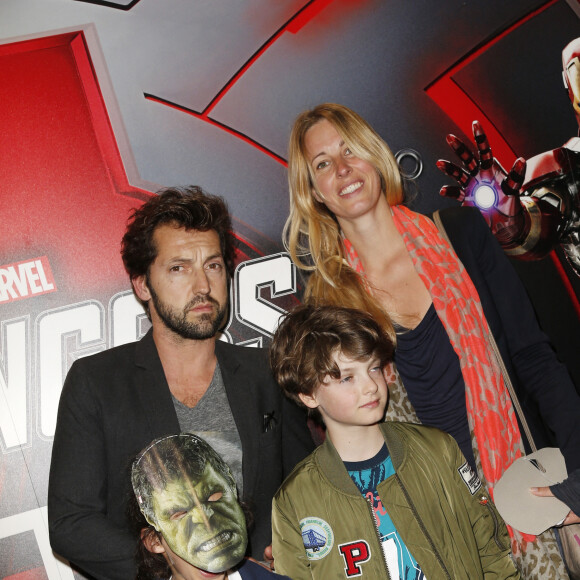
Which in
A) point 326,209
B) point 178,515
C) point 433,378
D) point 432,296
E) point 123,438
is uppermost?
point 326,209

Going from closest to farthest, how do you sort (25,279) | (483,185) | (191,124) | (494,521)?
(494,521) < (25,279) < (191,124) < (483,185)

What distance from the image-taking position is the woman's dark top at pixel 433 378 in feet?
7.89

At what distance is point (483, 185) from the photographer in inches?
124

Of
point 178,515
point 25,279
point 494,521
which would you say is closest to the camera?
point 178,515

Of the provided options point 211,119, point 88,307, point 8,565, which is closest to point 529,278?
point 211,119

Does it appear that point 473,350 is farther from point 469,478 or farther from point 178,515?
point 178,515

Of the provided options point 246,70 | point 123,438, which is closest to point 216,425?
point 123,438

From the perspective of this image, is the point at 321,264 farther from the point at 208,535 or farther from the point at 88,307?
the point at 208,535

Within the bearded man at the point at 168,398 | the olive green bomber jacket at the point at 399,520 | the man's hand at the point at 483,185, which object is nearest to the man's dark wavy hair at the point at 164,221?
the bearded man at the point at 168,398

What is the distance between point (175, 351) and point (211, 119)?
3.33 ft

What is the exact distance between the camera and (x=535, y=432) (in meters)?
2.55

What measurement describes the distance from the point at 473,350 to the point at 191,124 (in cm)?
145

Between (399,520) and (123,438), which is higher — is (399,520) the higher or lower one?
the lower one

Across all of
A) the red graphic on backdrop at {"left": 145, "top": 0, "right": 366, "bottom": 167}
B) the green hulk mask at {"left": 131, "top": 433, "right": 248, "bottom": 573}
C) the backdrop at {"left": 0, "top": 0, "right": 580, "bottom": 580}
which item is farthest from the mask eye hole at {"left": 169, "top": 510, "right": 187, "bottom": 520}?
the red graphic on backdrop at {"left": 145, "top": 0, "right": 366, "bottom": 167}
